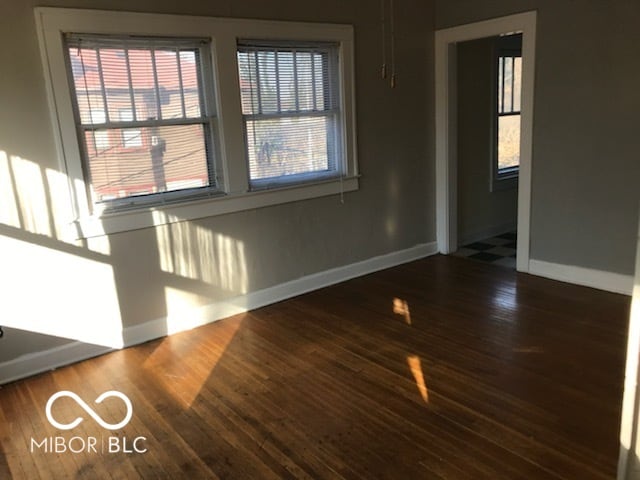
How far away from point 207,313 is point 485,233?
11.1 feet

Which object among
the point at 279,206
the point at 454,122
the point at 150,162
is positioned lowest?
the point at 279,206

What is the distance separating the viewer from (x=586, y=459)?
2217 millimetres

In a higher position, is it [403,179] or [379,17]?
[379,17]

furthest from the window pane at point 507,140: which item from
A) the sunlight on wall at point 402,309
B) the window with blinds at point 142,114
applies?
the window with blinds at point 142,114

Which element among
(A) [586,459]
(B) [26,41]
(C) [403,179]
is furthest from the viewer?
(C) [403,179]

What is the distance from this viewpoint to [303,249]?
436cm

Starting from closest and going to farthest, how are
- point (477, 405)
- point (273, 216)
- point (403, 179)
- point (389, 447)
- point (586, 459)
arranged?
point (586, 459)
point (389, 447)
point (477, 405)
point (273, 216)
point (403, 179)

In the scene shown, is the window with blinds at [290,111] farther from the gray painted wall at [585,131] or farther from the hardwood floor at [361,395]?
the gray painted wall at [585,131]

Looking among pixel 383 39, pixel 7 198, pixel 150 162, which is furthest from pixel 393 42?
pixel 7 198

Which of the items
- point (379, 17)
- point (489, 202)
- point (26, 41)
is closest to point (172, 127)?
point (26, 41)

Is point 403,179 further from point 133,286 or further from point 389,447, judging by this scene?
point 389,447

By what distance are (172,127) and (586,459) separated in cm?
302

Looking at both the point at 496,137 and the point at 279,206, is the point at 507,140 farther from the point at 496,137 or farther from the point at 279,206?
the point at 279,206

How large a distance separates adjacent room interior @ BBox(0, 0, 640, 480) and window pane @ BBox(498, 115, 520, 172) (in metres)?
0.97
